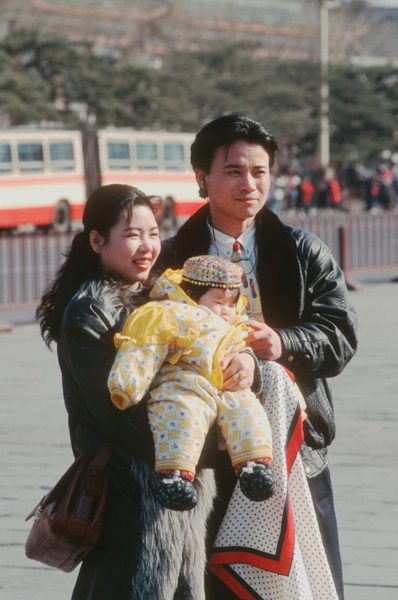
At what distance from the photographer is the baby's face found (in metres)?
2.61

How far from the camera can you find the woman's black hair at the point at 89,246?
2.66m

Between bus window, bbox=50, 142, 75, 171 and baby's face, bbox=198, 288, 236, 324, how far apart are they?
25747mm

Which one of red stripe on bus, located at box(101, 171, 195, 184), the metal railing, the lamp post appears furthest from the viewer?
the lamp post


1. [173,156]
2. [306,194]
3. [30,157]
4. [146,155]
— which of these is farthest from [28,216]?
[306,194]

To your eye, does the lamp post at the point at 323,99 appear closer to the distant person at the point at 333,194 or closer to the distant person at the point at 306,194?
the distant person at the point at 333,194

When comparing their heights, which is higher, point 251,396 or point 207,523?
point 251,396

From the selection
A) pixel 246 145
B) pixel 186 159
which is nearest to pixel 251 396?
pixel 246 145

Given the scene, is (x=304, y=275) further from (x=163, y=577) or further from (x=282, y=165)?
(x=282, y=165)

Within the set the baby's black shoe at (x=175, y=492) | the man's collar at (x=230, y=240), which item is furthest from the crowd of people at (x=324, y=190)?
the baby's black shoe at (x=175, y=492)

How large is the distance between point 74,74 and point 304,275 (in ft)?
113

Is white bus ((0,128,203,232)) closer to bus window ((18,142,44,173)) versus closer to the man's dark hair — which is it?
bus window ((18,142,44,173))

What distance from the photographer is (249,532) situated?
8.73 ft

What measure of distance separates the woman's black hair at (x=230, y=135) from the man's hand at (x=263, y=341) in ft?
1.64

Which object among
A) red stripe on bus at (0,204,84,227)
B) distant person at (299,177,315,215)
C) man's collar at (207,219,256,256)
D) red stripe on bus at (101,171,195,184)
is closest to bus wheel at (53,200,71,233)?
red stripe on bus at (0,204,84,227)
